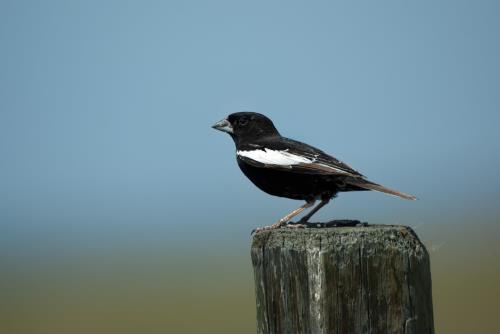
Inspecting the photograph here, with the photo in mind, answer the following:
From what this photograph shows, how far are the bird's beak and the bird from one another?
0.81 meters

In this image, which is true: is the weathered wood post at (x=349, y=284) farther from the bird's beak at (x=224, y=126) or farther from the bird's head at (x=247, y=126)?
the bird's beak at (x=224, y=126)

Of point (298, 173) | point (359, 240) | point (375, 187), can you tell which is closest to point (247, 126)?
point (298, 173)

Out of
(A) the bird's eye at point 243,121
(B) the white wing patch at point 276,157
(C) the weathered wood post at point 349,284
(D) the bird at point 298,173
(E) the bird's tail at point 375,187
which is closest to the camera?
(C) the weathered wood post at point 349,284

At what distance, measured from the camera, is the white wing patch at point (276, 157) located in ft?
21.1

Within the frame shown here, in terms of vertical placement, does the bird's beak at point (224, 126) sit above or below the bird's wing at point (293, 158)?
above

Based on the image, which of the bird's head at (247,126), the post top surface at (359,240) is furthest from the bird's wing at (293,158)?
the post top surface at (359,240)

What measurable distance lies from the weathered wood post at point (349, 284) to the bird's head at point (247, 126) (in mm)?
4140

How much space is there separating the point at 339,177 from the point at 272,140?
1124 millimetres

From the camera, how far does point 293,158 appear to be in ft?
21.3

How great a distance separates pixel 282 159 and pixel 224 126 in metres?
1.69

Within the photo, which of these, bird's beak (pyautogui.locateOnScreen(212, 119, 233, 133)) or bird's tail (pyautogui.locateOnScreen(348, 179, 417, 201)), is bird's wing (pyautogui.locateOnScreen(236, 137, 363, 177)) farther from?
bird's beak (pyautogui.locateOnScreen(212, 119, 233, 133))

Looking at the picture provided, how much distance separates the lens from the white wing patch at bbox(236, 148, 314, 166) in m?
6.43

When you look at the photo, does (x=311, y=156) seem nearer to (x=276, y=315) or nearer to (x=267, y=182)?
(x=267, y=182)

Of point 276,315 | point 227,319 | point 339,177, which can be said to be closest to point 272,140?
point 339,177
